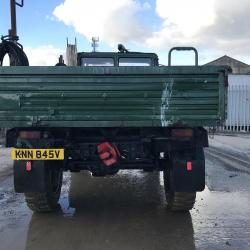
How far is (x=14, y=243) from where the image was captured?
217 inches

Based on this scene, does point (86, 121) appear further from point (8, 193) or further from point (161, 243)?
point (8, 193)

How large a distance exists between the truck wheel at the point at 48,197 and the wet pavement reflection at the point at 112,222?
6.1 inches

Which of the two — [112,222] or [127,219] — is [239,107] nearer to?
[127,219]

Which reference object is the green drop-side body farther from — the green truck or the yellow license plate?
the yellow license plate

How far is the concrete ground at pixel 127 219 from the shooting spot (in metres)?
5.52

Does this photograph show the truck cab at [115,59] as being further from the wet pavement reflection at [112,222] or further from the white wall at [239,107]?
the white wall at [239,107]

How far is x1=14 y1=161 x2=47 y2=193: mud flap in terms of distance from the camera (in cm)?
621

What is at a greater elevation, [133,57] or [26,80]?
[133,57]

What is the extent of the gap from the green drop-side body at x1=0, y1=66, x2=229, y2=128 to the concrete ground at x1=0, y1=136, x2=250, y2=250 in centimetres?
132

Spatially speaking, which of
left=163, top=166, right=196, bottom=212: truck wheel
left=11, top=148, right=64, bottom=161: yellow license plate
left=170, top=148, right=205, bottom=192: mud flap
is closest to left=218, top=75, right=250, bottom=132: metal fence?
left=163, top=166, right=196, bottom=212: truck wheel

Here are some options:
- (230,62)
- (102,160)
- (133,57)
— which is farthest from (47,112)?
(230,62)

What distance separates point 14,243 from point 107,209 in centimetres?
196

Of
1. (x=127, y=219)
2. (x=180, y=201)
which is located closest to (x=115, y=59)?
(x=180, y=201)

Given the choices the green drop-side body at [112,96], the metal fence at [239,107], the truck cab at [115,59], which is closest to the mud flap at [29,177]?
the green drop-side body at [112,96]
